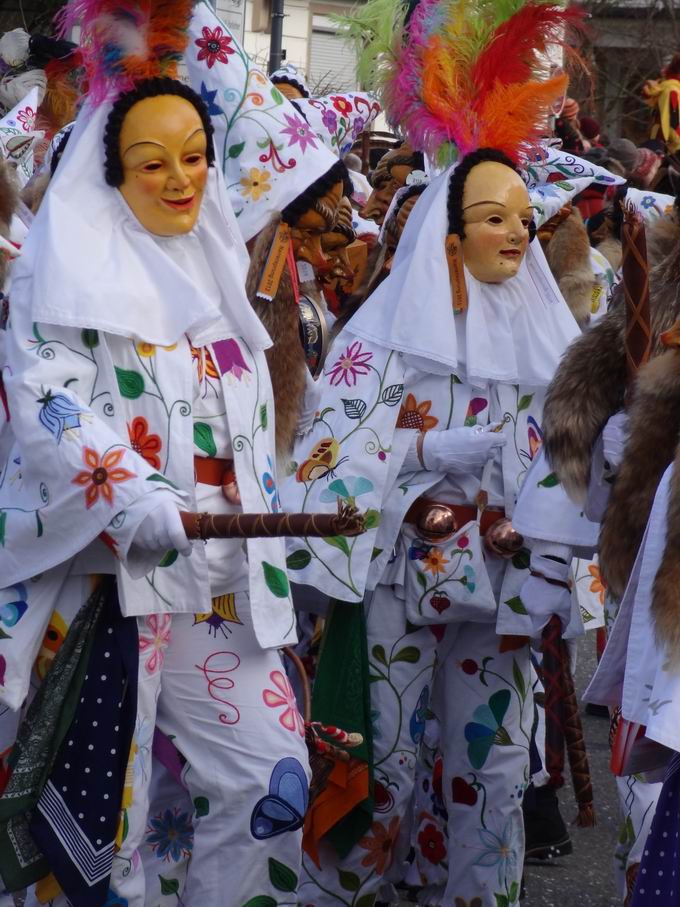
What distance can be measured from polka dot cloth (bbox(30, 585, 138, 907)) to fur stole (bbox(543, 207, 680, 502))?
3.79 ft

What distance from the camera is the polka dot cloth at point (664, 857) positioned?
9.06 ft

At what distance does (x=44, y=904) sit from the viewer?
3.10 meters

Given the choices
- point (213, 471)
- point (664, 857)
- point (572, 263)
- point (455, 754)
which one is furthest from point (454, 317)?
point (572, 263)

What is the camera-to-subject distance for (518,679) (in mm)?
4184

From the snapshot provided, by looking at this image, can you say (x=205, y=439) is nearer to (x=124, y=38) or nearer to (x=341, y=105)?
(x=124, y=38)

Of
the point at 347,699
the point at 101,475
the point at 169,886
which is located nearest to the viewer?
the point at 101,475

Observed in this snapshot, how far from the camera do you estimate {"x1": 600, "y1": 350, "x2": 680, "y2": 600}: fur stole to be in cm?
310

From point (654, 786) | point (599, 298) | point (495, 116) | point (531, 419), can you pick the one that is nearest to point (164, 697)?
point (654, 786)

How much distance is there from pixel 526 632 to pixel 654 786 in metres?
0.69

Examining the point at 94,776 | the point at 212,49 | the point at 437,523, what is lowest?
the point at 94,776

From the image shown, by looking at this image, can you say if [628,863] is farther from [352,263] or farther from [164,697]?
[352,263]

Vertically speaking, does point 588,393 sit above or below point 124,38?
below

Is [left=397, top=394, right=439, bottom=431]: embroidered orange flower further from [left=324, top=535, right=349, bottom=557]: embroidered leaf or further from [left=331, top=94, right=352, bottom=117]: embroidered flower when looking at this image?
[left=331, top=94, right=352, bottom=117]: embroidered flower

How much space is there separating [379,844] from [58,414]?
1787 mm
